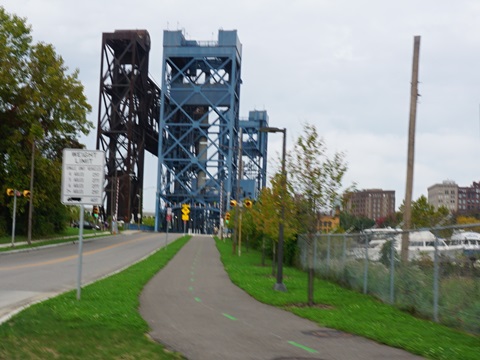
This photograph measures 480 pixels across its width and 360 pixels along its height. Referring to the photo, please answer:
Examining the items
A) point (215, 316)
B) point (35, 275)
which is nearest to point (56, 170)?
point (35, 275)

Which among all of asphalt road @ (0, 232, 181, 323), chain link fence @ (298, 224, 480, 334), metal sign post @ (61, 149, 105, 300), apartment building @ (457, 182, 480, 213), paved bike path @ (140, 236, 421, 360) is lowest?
asphalt road @ (0, 232, 181, 323)

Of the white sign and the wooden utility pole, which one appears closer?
the white sign

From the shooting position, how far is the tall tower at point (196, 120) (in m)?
93.6

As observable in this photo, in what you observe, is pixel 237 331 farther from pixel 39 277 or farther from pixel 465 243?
pixel 39 277

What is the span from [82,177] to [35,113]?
35.1m

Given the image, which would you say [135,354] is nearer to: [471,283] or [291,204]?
[471,283]

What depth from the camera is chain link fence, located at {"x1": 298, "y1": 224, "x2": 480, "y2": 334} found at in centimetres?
1205

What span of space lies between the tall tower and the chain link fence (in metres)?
71.9

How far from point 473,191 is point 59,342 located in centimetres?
11590

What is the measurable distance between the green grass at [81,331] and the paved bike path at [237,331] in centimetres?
40

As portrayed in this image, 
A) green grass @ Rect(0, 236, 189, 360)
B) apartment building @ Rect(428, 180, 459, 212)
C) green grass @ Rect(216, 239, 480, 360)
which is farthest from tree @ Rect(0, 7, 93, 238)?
apartment building @ Rect(428, 180, 459, 212)

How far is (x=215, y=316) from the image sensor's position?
1377cm

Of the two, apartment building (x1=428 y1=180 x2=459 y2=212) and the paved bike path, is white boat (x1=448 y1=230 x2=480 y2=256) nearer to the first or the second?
the paved bike path

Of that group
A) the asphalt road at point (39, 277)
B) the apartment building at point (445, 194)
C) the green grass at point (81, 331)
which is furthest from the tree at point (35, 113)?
the apartment building at point (445, 194)
